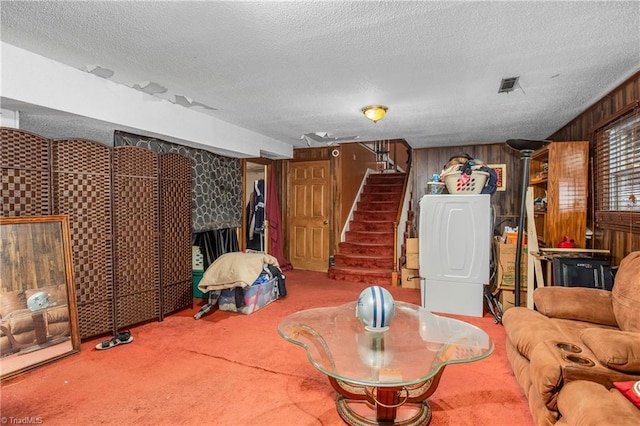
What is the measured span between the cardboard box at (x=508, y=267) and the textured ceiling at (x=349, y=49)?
4.95 feet

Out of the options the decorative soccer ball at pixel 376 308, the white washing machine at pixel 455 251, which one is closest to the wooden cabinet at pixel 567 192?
the white washing machine at pixel 455 251

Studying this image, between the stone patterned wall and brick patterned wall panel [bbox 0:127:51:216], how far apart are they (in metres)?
1.20

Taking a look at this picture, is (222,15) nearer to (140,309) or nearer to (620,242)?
(140,309)

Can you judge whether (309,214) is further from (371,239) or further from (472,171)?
(472,171)

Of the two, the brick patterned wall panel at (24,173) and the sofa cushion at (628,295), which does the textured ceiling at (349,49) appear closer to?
the brick patterned wall panel at (24,173)

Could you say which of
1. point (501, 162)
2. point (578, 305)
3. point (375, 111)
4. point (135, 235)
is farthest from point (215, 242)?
point (501, 162)

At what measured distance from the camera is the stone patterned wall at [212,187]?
170 inches

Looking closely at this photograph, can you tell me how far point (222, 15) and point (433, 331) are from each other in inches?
89.2

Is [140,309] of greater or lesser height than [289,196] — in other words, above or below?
below

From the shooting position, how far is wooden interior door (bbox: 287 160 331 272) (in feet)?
19.9

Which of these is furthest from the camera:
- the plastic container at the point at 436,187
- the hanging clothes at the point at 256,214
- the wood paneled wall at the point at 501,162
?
the hanging clothes at the point at 256,214

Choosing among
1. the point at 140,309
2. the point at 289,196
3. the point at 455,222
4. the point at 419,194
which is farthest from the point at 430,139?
the point at 140,309

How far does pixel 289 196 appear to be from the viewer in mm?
6336

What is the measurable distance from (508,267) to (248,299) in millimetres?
2860
